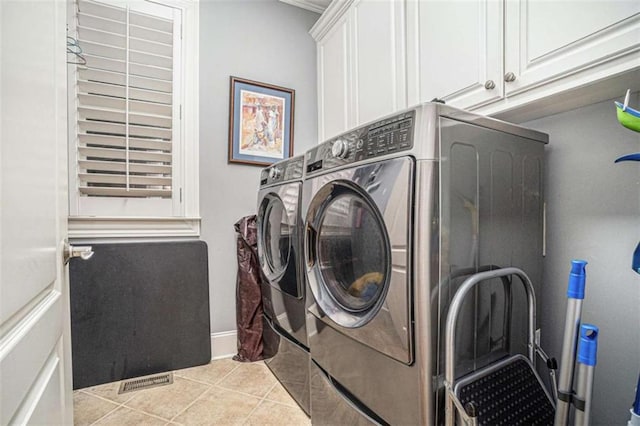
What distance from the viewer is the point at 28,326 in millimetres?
506

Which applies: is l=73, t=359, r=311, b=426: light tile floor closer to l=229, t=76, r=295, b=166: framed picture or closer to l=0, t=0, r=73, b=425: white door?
l=0, t=0, r=73, b=425: white door

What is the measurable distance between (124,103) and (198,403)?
1.85 meters

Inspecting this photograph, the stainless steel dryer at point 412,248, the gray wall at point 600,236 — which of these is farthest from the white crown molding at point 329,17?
the gray wall at point 600,236

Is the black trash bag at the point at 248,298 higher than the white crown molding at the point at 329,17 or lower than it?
lower

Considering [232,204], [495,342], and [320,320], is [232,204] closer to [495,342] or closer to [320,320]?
[320,320]

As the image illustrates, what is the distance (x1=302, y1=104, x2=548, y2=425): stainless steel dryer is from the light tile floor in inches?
15.5

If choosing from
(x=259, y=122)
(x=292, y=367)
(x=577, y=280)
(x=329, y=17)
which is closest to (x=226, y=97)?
(x=259, y=122)

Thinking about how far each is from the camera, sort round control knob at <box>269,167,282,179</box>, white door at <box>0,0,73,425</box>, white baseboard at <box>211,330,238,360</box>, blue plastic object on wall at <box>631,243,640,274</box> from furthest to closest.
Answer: white baseboard at <box>211,330,238,360</box> < round control knob at <box>269,167,282,179</box> < blue plastic object on wall at <box>631,243,640,274</box> < white door at <box>0,0,73,425</box>

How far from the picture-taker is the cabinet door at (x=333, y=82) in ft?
6.91

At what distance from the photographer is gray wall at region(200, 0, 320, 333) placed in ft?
7.27

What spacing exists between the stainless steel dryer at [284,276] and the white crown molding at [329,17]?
120 centimetres

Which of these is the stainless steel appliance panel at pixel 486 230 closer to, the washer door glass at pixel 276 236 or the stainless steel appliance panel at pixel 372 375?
the stainless steel appliance panel at pixel 372 375

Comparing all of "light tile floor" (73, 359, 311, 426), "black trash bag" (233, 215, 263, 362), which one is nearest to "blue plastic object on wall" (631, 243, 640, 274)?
"light tile floor" (73, 359, 311, 426)

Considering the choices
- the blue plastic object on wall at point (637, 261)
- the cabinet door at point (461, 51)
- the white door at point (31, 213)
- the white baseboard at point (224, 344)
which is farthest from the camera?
the white baseboard at point (224, 344)
